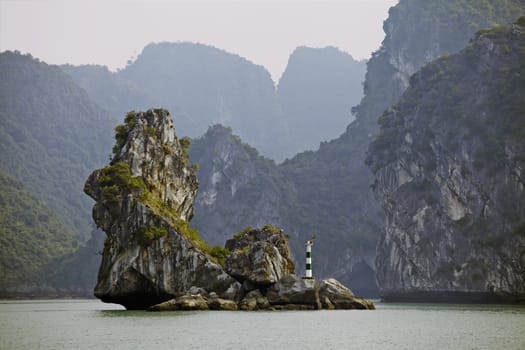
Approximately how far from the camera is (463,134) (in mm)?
92938

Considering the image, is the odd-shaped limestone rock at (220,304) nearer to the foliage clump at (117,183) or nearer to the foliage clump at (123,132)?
the foliage clump at (117,183)

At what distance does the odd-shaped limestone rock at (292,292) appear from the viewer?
55469 mm

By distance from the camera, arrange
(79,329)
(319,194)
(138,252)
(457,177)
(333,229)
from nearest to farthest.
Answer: (79,329), (138,252), (457,177), (333,229), (319,194)

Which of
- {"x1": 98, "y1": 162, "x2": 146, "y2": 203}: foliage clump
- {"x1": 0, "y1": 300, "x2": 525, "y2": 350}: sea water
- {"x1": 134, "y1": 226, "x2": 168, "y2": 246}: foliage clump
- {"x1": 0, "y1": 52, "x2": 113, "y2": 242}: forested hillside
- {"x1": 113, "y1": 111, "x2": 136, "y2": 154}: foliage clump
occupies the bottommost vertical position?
{"x1": 0, "y1": 300, "x2": 525, "y2": 350}: sea water

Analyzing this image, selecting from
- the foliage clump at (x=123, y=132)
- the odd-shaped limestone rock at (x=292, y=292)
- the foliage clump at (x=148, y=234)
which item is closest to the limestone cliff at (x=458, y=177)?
the odd-shaped limestone rock at (x=292, y=292)

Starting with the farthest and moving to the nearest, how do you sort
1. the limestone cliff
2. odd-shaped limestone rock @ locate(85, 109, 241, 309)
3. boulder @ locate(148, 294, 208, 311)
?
1. the limestone cliff
2. odd-shaped limestone rock @ locate(85, 109, 241, 309)
3. boulder @ locate(148, 294, 208, 311)

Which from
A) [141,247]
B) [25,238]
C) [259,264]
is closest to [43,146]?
[25,238]

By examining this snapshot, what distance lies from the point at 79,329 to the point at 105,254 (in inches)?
801

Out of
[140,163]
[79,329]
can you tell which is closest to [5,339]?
[79,329]

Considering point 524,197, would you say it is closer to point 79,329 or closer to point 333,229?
point 79,329

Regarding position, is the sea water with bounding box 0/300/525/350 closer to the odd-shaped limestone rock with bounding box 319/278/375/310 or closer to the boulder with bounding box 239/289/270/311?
the boulder with bounding box 239/289/270/311

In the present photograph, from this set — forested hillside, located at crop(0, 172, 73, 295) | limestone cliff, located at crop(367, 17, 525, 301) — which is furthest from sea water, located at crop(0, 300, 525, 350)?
forested hillside, located at crop(0, 172, 73, 295)

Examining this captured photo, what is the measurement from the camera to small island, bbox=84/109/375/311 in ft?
183

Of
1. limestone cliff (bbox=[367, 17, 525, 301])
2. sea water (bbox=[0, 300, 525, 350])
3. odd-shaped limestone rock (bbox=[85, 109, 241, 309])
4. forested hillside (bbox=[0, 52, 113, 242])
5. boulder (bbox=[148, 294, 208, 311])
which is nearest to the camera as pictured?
sea water (bbox=[0, 300, 525, 350])
